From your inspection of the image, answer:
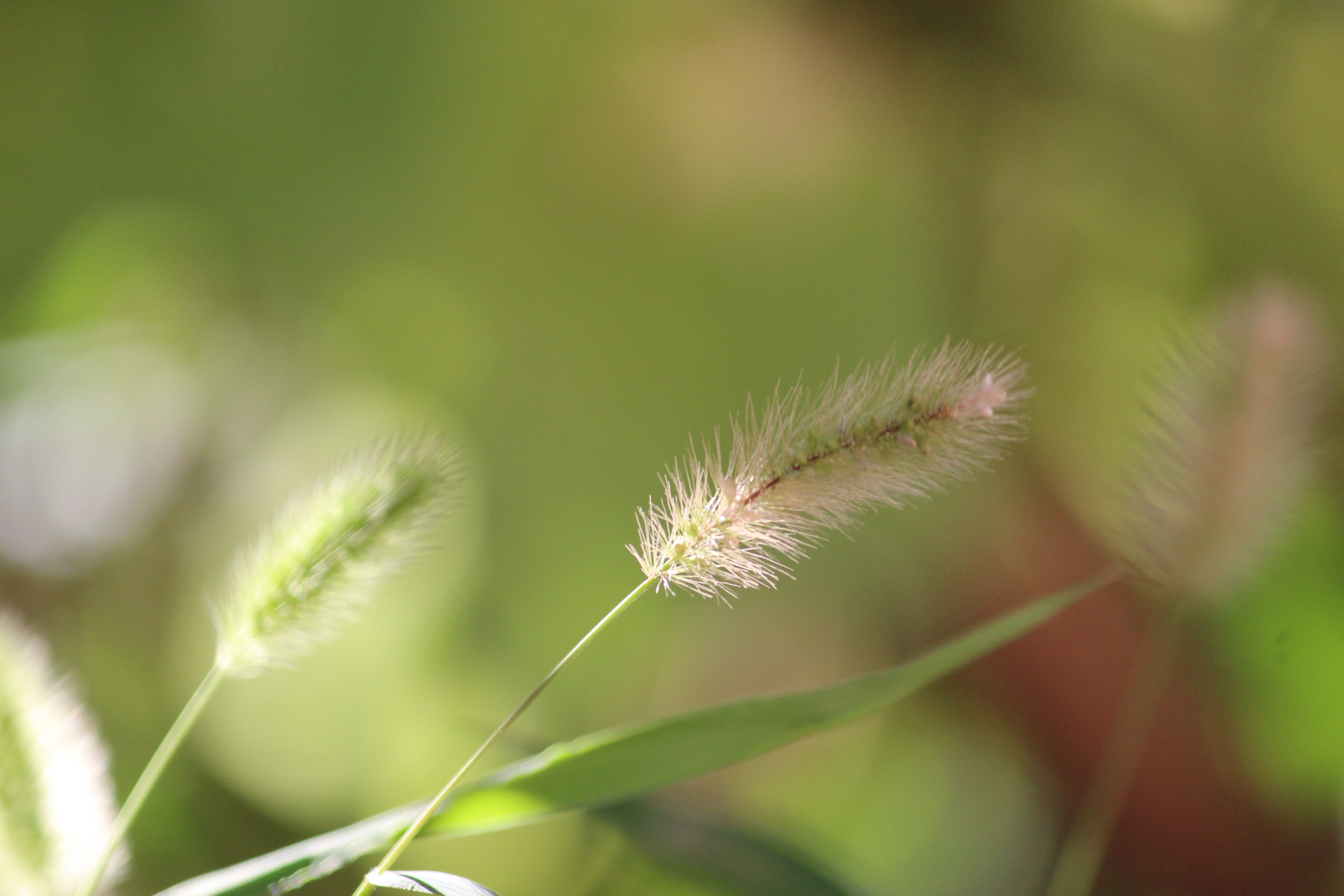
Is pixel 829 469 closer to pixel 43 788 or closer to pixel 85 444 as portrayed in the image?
pixel 43 788

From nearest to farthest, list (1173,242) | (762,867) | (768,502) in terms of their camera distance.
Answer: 1. (768,502)
2. (762,867)
3. (1173,242)

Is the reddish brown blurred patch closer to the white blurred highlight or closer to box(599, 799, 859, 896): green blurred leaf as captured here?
box(599, 799, 859, 896): green blurred leaf

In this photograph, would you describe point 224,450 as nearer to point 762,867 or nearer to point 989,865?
point 762,867

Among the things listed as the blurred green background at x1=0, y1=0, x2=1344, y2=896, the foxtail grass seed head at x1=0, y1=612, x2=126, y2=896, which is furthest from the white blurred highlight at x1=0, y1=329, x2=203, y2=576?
the foxtail grass seed head at x1=0, y1=612, x2=126, y2=896

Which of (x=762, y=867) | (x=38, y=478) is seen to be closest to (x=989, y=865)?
(x=762, y=867)

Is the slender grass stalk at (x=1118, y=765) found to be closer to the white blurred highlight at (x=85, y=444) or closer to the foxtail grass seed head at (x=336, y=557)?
the foxtail grass seed head at (x=336, y=557)
